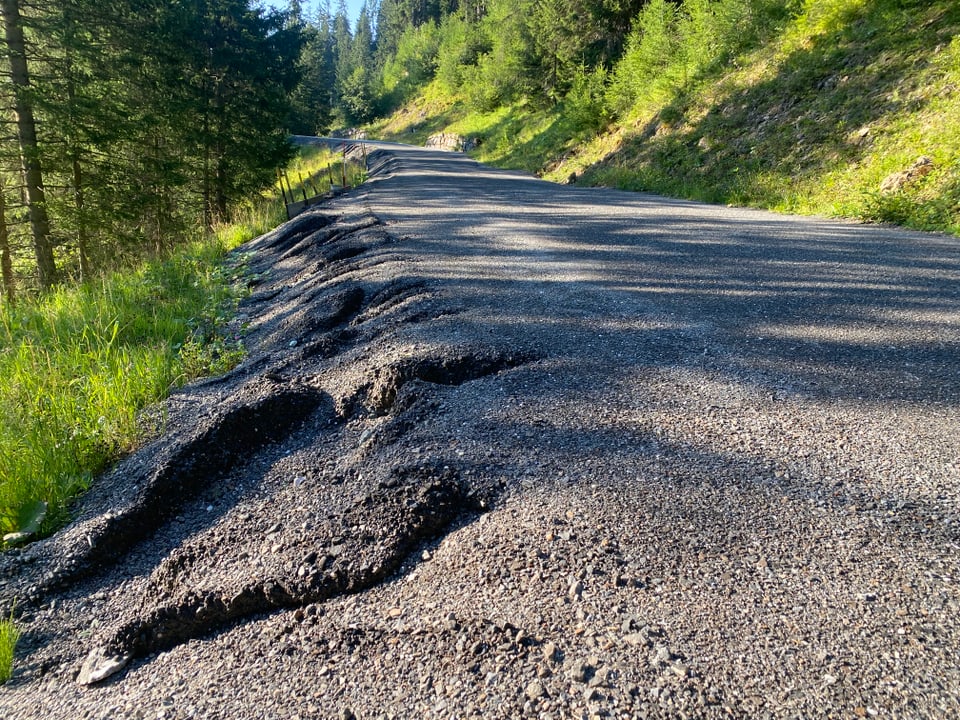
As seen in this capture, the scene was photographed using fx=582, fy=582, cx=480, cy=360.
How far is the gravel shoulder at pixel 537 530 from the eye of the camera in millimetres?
1262

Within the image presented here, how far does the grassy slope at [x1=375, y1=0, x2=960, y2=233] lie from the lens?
7.26 metres

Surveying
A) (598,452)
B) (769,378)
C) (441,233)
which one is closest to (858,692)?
(598,452)

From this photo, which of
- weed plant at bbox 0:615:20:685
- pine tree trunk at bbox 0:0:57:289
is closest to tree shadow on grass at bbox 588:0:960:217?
weed plant at bbox 0:615:20:685

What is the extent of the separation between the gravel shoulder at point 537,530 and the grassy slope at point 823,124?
465 centimetres

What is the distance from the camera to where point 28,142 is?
9117 millimetres

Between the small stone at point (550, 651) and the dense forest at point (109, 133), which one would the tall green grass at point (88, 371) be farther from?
the dense forest at point (109, 133)

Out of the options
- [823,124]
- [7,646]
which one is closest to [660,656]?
[7,646]

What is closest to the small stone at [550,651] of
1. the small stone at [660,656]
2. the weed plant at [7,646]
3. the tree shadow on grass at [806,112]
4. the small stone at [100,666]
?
the small stone at [660,656]

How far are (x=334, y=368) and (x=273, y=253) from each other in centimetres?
530

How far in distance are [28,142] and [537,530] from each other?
437 inches

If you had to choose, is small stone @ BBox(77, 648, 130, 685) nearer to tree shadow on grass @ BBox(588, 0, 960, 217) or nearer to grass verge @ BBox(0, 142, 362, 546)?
grass verge @ BBox(0, 142, 362, 546)

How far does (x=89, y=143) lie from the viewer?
959 cm

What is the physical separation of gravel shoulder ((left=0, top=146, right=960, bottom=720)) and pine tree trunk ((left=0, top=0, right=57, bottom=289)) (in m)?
7.83

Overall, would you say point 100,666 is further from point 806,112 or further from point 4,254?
point 806,112
